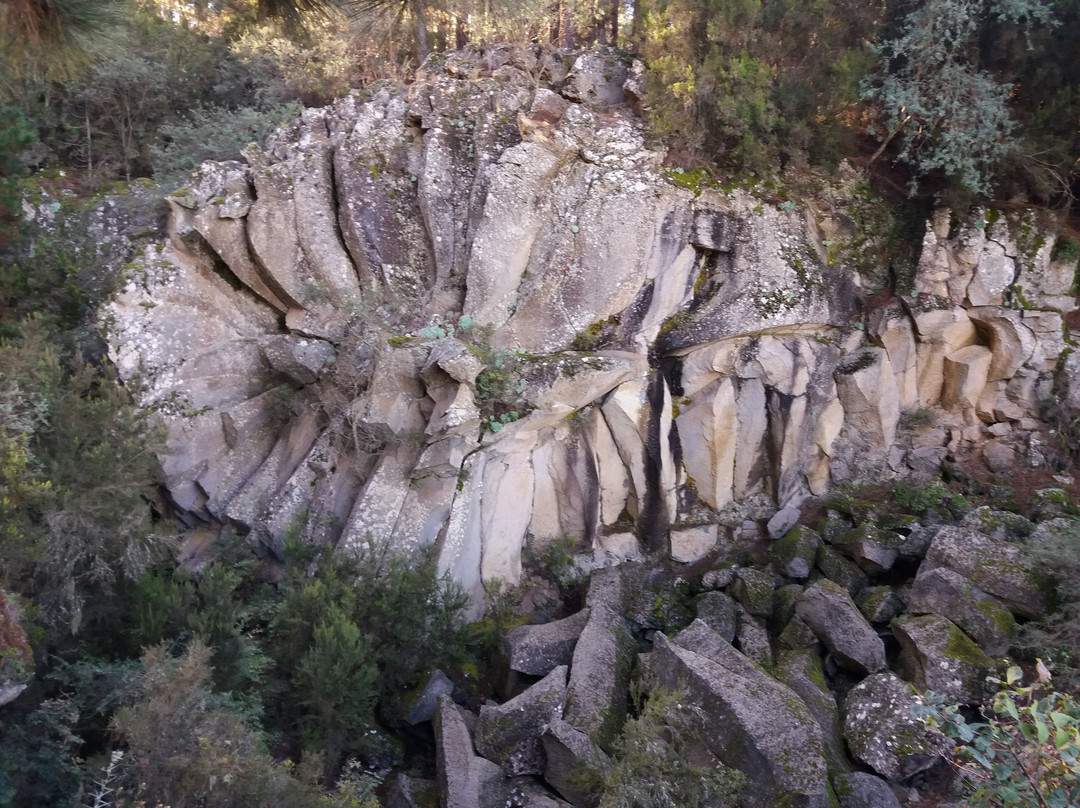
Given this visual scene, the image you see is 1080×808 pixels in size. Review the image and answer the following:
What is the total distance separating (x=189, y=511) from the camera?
8.77 m

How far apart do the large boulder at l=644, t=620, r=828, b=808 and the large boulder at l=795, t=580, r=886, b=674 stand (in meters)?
1.20

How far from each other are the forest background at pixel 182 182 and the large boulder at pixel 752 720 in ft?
8.07

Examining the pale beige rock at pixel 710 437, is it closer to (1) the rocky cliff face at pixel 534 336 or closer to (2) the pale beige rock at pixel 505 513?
(1) the rocky cliff face at pixel 534 336

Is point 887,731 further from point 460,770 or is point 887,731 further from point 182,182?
point 182,182

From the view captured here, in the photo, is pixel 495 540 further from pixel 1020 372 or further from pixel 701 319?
pixel 1020 372

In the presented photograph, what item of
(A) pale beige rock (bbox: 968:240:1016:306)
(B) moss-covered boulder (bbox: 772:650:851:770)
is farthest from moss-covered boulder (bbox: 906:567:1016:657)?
(A) pale beige rock (bbox: 968:240:1016:306)

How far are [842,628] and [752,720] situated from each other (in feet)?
6.96

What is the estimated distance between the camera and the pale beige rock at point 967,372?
1037 cm

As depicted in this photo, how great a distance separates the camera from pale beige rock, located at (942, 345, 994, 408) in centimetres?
1037

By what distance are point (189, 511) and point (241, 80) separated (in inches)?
319

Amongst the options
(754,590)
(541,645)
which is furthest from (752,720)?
(754,590)

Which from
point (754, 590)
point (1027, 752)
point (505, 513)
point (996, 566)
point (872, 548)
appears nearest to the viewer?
point (1027, 752)

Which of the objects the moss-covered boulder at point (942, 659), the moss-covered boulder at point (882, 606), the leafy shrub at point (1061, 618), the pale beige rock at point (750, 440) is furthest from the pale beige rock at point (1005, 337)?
the moss-covered boulder at point (942, 659)

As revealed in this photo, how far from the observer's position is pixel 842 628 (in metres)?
7.79
